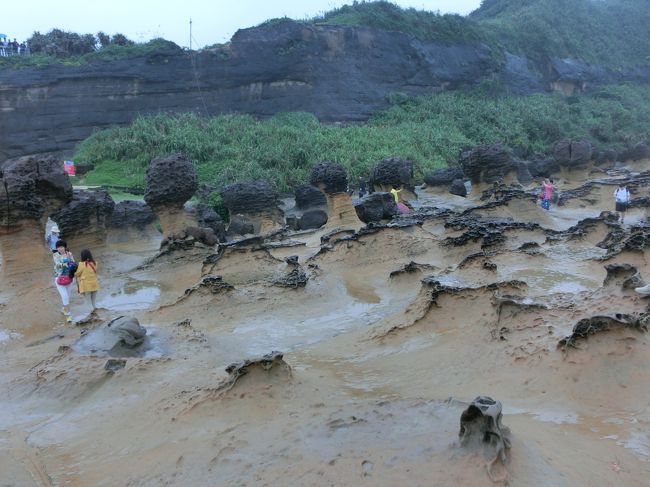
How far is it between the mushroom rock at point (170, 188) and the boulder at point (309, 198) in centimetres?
706

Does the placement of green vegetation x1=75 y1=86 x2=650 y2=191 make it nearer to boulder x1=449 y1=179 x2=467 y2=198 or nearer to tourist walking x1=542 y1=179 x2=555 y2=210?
boulder x1=449 y1=179 x2=467 y2=198

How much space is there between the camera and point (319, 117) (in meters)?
35.3

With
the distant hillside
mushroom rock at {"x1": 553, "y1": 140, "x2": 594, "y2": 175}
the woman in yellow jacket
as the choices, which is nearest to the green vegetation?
the distant hillside

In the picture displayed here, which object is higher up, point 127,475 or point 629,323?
point 629,323

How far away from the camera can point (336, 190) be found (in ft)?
Answer: 41.2

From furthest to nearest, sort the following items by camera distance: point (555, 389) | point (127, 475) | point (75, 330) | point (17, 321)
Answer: point (17, 321), point (75, 330), point (555, 389), point (127, 475)

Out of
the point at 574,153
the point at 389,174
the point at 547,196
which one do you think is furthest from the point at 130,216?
the point at 574,153

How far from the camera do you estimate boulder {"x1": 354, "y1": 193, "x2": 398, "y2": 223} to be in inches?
489

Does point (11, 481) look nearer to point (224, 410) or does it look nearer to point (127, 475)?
point (127, 475)

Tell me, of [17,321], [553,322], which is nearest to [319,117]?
[17,321]

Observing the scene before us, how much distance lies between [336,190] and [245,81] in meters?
23.3

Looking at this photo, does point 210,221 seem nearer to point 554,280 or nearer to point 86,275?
point 86,275

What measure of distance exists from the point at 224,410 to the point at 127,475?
2.53 ft

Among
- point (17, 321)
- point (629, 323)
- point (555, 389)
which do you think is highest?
point (629, 323)
